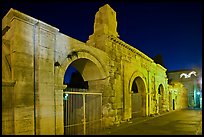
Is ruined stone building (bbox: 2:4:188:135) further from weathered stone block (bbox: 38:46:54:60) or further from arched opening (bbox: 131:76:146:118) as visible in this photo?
arched opening (bbox: 131:76:146:118)

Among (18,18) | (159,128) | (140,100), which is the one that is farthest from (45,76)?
(140,100)

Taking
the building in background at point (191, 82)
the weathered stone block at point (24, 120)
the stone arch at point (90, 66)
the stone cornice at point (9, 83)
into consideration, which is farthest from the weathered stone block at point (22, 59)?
the building in background at point (191, 82)

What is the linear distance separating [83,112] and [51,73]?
2.37 m

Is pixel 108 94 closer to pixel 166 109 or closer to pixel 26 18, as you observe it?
pixel 26 18

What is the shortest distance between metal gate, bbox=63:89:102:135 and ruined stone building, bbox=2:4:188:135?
5cm

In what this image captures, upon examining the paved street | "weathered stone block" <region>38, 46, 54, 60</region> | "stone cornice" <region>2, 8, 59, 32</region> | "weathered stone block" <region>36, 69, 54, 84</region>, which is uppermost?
"stone cornice" <region>2, 8, 59, 32</region>

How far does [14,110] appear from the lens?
5844mm

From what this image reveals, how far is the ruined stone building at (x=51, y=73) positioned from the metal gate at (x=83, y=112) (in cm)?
5

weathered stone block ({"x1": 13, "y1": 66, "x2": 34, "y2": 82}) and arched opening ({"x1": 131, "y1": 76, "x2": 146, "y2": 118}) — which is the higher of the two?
weathered stone block ({"x1": 13, "y1": 66, "x2": 34, "y2": 82})

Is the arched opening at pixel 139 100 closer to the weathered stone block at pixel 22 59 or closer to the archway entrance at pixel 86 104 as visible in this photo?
the archway entrance at pixel 86 104

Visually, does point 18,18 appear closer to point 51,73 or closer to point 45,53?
point 45,53

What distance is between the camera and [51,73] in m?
6.96

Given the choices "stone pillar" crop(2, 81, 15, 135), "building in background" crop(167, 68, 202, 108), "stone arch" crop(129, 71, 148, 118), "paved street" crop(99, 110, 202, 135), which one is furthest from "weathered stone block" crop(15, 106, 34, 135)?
"building in background" crop(167, 68, 202, 108)

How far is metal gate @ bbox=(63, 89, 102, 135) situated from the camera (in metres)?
8.42
